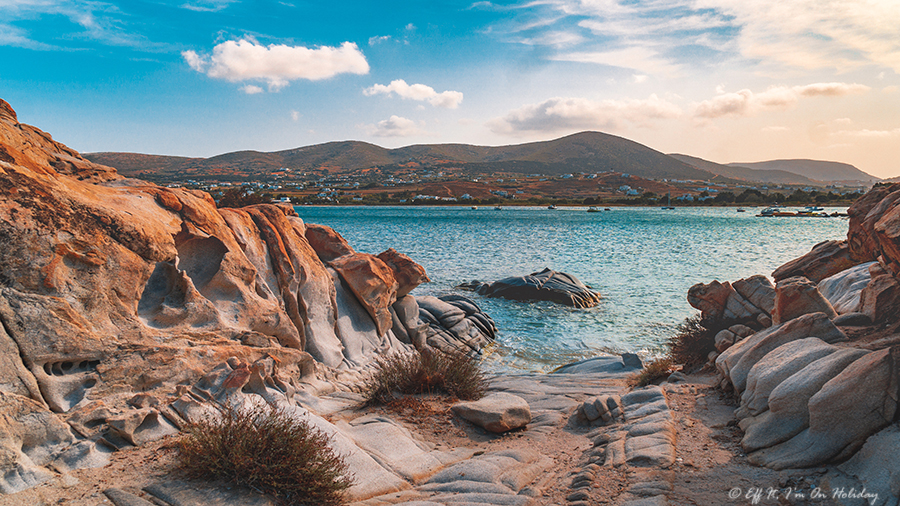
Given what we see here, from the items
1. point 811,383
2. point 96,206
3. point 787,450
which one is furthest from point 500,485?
point 96,206

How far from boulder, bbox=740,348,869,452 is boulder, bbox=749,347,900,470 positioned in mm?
209

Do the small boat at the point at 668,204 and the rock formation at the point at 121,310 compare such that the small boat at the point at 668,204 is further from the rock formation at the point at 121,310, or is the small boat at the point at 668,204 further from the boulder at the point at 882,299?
the rock formation at the point at 121,310

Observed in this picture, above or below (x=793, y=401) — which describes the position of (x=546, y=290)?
below

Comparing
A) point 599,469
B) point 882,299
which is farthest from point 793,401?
point 882,299

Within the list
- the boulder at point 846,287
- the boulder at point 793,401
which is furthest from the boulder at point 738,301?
the boulder at point 793,401

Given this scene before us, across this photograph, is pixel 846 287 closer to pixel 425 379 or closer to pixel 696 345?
pixel 696 345

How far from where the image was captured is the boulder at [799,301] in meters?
10.1

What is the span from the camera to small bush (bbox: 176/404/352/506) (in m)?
5.55

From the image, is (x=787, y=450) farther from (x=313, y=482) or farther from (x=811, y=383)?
(x=313, y=482)

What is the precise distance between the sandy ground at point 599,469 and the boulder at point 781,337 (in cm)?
54

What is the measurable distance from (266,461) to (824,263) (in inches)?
665

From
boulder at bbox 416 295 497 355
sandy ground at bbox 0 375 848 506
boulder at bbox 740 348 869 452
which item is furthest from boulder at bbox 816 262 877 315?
boulder at bbox 416 295 497 355

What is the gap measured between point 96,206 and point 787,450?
10.3 metres

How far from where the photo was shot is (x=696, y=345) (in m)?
13.3
